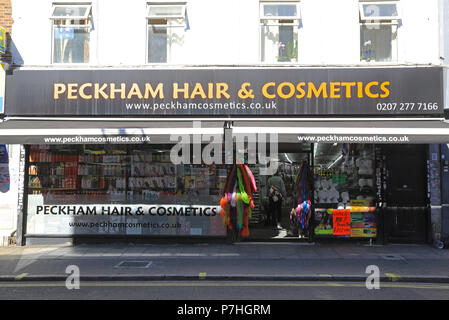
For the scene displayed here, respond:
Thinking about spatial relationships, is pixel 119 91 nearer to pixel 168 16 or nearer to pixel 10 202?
pixel 168 16

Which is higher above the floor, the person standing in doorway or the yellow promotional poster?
the yellow promotional poster

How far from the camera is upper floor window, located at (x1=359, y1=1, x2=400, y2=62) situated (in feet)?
33.1

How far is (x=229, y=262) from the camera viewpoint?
26.8ft

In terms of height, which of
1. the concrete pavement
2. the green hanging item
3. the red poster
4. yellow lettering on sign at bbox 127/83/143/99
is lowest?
the concrete pavement

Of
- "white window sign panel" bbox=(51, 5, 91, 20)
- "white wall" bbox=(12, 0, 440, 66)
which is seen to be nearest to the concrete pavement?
"white wall" bbox=(12, 0, 440, 66)

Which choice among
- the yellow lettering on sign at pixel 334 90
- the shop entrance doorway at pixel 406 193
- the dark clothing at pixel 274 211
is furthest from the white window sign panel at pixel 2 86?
the shop entrance doorway at pixel 406 193

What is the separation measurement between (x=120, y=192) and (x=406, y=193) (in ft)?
25.1

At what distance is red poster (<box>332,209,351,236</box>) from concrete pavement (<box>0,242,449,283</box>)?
319mm

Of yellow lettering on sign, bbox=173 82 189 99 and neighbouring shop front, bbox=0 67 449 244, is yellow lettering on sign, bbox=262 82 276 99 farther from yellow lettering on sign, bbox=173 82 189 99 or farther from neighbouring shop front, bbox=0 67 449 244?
yellow lettering on sign, bbox=173 82 189 99

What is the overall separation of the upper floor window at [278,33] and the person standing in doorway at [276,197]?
3576mm

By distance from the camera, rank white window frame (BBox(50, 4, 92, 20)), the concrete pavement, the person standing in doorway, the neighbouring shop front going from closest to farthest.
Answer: the concrete pavement, the neighbouring shop front, white window frame (BBox(50, 4, 92, 20)), the person standing in doorway

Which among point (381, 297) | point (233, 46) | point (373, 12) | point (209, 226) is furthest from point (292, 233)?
point (373, 12)

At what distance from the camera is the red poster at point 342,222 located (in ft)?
33.1

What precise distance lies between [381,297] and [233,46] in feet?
22.9
